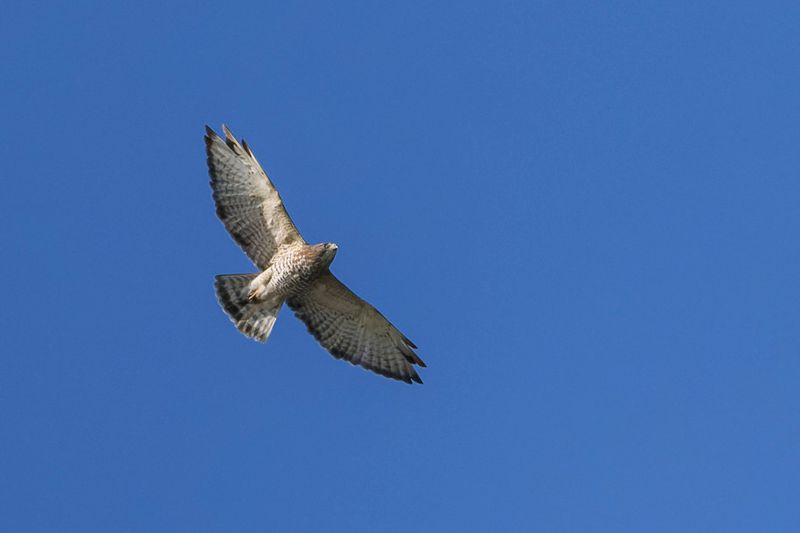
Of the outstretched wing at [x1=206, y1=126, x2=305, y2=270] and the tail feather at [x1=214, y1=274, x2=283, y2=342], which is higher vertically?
the outstretched wing at [x1=206, y1=126, x2=305, y2=270]

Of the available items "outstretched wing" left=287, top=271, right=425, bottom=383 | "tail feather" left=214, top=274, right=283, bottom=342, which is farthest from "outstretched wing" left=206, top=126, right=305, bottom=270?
"outstretched wing" left=287, top=271, right=425, bottom=383

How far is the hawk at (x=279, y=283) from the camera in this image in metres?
17.1

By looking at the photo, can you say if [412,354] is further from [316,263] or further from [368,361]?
[316,263]

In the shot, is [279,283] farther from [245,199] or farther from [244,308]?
[245,199]

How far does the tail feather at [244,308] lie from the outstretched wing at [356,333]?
0.33 metres

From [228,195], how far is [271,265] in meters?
0.98

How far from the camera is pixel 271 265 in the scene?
17.4 metres

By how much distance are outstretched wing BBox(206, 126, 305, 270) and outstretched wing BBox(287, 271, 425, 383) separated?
2.84 feet

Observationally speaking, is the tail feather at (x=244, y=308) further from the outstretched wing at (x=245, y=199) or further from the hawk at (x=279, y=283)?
the outstretched wing at (x=245, y=199)

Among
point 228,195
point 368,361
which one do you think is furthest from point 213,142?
point 368,361

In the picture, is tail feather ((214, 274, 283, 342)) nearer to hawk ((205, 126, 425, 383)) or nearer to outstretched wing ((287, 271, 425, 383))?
hawk ((205, 126, 425, 383))

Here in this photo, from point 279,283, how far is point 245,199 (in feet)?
3.53

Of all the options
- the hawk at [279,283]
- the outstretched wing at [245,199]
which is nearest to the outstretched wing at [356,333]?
the hawk at [279,283]

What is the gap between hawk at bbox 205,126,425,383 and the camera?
56.2 ft
